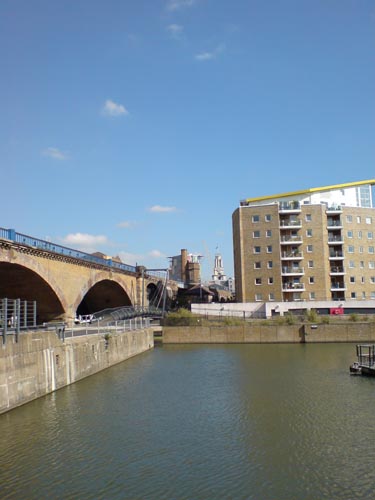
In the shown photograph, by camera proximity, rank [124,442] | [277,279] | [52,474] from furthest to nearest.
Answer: [277,279]
[124,442]
[52,474]

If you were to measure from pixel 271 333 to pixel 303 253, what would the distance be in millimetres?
19640

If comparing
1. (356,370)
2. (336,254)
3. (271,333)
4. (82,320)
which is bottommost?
(356,370)

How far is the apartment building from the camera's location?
6812 cm

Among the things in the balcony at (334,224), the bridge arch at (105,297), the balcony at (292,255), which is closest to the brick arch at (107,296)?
the bridge arch at (105,297)

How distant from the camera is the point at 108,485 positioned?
12625 mm

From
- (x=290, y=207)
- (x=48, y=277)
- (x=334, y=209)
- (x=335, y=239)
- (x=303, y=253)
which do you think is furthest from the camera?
(x=334, y=209)

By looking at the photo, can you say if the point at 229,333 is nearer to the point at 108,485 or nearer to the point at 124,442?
the point at 124,442

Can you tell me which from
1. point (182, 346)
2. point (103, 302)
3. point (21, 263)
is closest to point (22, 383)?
point (21, 263)

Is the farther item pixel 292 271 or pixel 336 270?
pixel 336 270

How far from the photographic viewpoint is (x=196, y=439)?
652 inches

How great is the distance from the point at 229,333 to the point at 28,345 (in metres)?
34.5

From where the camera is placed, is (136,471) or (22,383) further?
(22,383)

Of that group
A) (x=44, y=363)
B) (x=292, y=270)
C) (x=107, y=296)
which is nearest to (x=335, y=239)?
(x=292, y=270)

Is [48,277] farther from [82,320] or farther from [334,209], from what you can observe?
[334,209]
